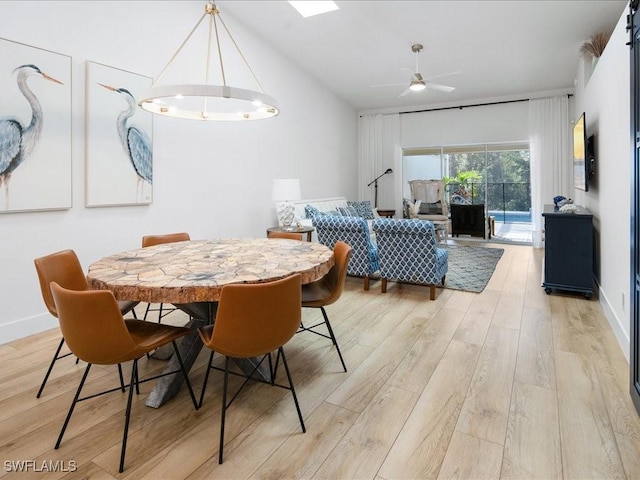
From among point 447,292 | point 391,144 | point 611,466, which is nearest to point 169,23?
point 447,292

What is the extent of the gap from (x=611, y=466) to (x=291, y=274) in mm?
1574

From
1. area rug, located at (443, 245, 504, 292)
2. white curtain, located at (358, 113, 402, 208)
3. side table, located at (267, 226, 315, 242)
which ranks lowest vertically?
area rug, located at (443, 245, 504, 292)

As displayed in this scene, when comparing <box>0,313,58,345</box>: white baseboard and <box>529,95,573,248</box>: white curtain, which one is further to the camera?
<box>529,95,573,248</box>: white curtain

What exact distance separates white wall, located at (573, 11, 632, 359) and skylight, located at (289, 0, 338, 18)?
282 cm

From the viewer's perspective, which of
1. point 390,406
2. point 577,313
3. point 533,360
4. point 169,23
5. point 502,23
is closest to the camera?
point 390,406

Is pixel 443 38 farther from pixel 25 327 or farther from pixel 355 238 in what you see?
pixel 25 327

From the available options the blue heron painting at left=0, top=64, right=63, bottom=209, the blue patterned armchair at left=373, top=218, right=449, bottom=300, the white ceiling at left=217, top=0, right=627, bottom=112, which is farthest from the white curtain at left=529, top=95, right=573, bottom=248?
the blue heron painting at left=0, top=64, right=63, bottom=209

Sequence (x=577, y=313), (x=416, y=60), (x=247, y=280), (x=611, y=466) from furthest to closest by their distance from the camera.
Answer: (x=416, y=60)
(x=577, y=313)
(x=247, y=280)
(x=611, y=466)

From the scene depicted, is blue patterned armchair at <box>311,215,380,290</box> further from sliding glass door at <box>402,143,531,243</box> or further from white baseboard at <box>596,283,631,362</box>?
→ sliding glass door at <box>402,143,531,243</box>

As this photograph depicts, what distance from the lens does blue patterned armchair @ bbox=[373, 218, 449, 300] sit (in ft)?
12.1

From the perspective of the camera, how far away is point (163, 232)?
13.0 ft

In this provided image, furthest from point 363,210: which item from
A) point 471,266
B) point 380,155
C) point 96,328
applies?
point 96,328

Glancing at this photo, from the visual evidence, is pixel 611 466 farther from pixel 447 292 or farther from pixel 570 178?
pixel 570 178

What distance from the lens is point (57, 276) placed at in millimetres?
2129
